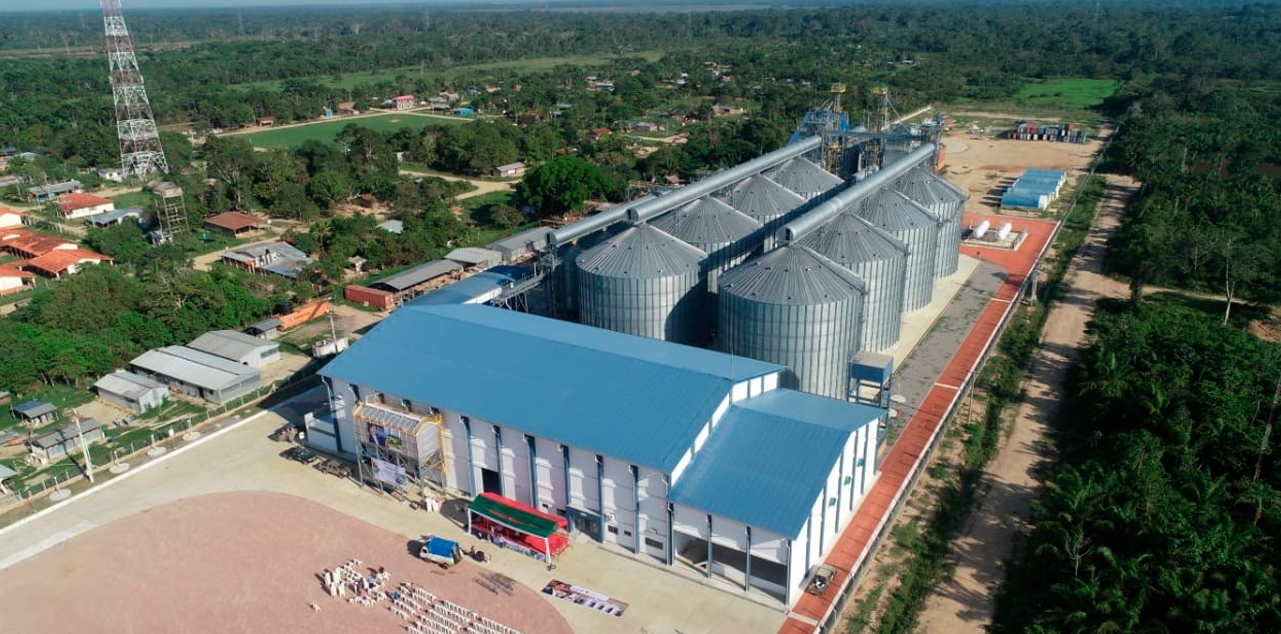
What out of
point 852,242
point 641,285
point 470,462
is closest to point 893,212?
point 852,242

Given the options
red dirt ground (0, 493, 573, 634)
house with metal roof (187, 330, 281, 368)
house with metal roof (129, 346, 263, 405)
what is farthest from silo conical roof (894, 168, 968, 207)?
house with metal roof (129, 346, 263, 405)

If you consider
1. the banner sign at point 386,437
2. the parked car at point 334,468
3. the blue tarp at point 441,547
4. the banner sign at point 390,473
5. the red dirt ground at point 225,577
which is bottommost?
the red dirt ground at point 225,577

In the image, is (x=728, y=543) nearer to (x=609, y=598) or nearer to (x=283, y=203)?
→ (x=609, y=598)

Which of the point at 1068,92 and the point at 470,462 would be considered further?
the point at 1068,92

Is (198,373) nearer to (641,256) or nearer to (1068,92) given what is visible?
(641,256)

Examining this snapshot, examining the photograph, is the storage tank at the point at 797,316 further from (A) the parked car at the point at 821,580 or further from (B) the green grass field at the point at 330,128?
(B) the green grass field at the point at 330,128

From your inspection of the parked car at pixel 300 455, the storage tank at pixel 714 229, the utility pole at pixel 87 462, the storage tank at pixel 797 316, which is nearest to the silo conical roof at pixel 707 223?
the storage tank at pixel 714 229
